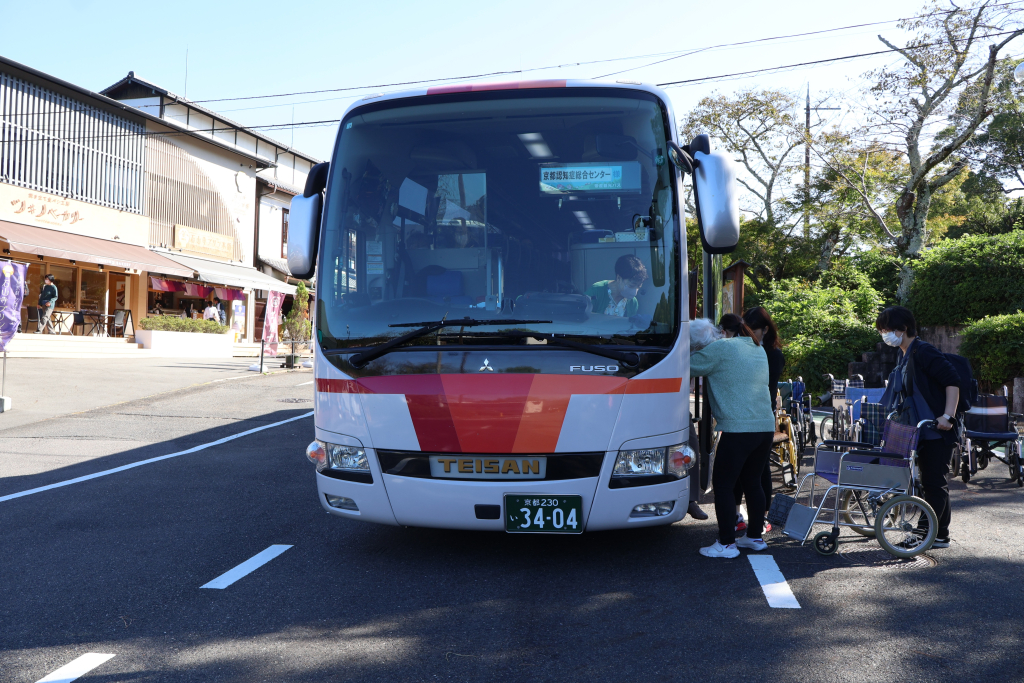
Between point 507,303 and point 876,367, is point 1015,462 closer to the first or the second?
point 507,303

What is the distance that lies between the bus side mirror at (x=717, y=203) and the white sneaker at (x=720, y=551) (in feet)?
6.78

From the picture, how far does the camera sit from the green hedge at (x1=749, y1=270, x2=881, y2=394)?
16328mm

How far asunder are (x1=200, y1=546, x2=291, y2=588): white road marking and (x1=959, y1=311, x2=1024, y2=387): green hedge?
42.5 ft

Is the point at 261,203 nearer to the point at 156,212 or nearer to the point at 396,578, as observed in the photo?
the point at 156,212

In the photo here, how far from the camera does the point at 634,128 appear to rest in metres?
5.21

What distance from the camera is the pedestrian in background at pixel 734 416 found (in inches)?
217

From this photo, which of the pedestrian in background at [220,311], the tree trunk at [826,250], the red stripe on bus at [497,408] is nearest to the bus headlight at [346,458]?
the red stripe on bus at [497,408]

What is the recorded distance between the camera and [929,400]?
5.88m

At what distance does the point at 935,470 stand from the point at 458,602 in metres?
3.65

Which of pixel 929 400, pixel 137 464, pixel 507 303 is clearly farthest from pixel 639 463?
pixel 137 464

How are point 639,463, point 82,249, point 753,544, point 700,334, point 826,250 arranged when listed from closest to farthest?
point 639,463 → point 700,334 → point 753,544 → point 82,249 → point 826,250

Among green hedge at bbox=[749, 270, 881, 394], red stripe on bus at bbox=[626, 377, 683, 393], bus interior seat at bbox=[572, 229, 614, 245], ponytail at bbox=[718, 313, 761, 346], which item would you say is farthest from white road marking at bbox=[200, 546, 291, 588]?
green hedge at bbox=[749, 270, 881, 394]

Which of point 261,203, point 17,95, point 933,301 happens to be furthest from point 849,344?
point 261,203

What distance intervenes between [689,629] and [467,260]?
2496 mm
